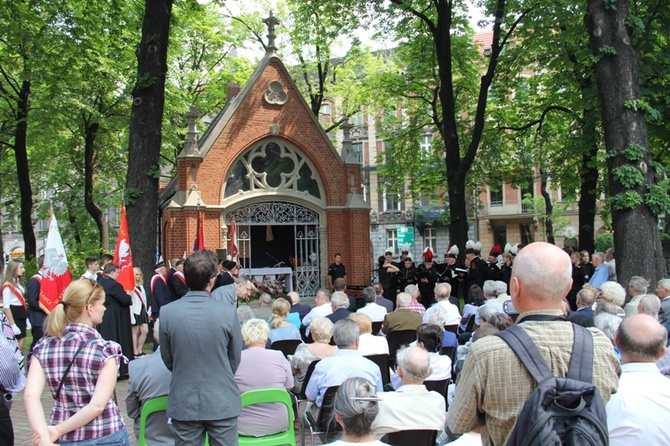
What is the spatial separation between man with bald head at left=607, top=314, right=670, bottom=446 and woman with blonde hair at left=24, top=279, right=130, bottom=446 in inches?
109

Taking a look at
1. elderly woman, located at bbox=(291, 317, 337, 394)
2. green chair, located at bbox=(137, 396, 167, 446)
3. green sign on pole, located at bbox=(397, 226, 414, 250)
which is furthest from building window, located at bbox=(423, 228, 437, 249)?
green chair, located at bbox=(137, 396, 167, 446)

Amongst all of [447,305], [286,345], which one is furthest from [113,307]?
[447,305]

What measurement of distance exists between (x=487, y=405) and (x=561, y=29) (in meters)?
14.5

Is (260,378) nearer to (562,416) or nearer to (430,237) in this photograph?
(562,416)

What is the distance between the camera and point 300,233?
67.1ft

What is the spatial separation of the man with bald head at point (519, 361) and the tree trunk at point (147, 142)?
31.5ft

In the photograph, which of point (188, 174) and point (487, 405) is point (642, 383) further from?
point (188, 174)

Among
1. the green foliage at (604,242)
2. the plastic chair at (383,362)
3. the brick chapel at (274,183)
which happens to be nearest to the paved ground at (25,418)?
the plastic chair at (383,362)

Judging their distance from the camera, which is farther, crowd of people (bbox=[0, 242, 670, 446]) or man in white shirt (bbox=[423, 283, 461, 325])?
man in white shirt (bbox=[423, 283, 461, 325])

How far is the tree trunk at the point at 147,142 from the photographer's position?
1132cm

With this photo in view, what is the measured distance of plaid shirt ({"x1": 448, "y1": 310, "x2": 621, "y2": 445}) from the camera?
2.42 m

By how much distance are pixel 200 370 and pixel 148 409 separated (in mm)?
739

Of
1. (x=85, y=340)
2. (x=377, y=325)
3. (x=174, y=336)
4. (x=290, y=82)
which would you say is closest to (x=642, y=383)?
(x=174, y=336)

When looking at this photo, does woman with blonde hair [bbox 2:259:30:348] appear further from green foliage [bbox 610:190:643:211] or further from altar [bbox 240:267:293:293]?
altar [bbox 240:267:293:293]
